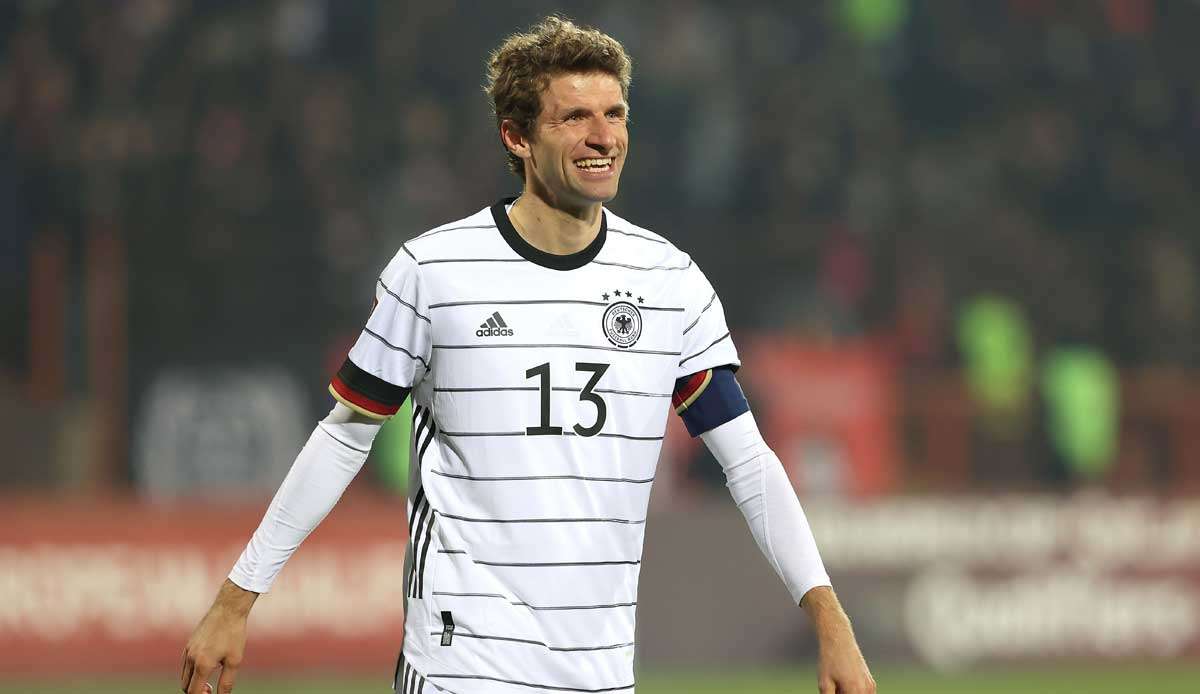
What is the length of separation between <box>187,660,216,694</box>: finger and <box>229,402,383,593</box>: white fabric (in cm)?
19

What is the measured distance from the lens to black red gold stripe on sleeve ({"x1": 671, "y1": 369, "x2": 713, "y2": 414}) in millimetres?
3553

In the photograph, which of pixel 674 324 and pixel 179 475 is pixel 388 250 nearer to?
Answer: pixel 179 475

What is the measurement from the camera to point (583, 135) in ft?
11.1

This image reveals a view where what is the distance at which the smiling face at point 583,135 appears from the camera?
338 cm

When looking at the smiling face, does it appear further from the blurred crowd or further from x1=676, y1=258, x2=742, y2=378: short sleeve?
the blurred crowd

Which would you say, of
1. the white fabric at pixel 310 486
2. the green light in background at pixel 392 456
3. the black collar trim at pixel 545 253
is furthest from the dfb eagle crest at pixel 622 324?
the green light in background at pixel 392 456

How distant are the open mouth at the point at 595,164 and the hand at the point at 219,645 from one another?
3.30 ft

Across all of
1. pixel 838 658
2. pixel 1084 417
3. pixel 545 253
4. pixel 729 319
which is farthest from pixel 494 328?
pixel 1084 417

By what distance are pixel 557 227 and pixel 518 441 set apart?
1.38ft

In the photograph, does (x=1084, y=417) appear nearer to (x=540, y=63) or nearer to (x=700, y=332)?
(x=700, y=332)

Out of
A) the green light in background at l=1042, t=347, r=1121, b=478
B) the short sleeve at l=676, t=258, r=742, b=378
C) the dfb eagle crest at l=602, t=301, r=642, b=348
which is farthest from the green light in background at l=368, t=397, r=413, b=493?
the dfb eagle crest at l=602, t=301, r=642, b=348

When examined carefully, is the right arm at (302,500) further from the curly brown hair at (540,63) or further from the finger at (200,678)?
the curly brown hair at (540,63)

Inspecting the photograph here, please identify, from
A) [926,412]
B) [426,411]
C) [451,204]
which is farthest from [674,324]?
[451,204]

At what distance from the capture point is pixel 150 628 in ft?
32.0
